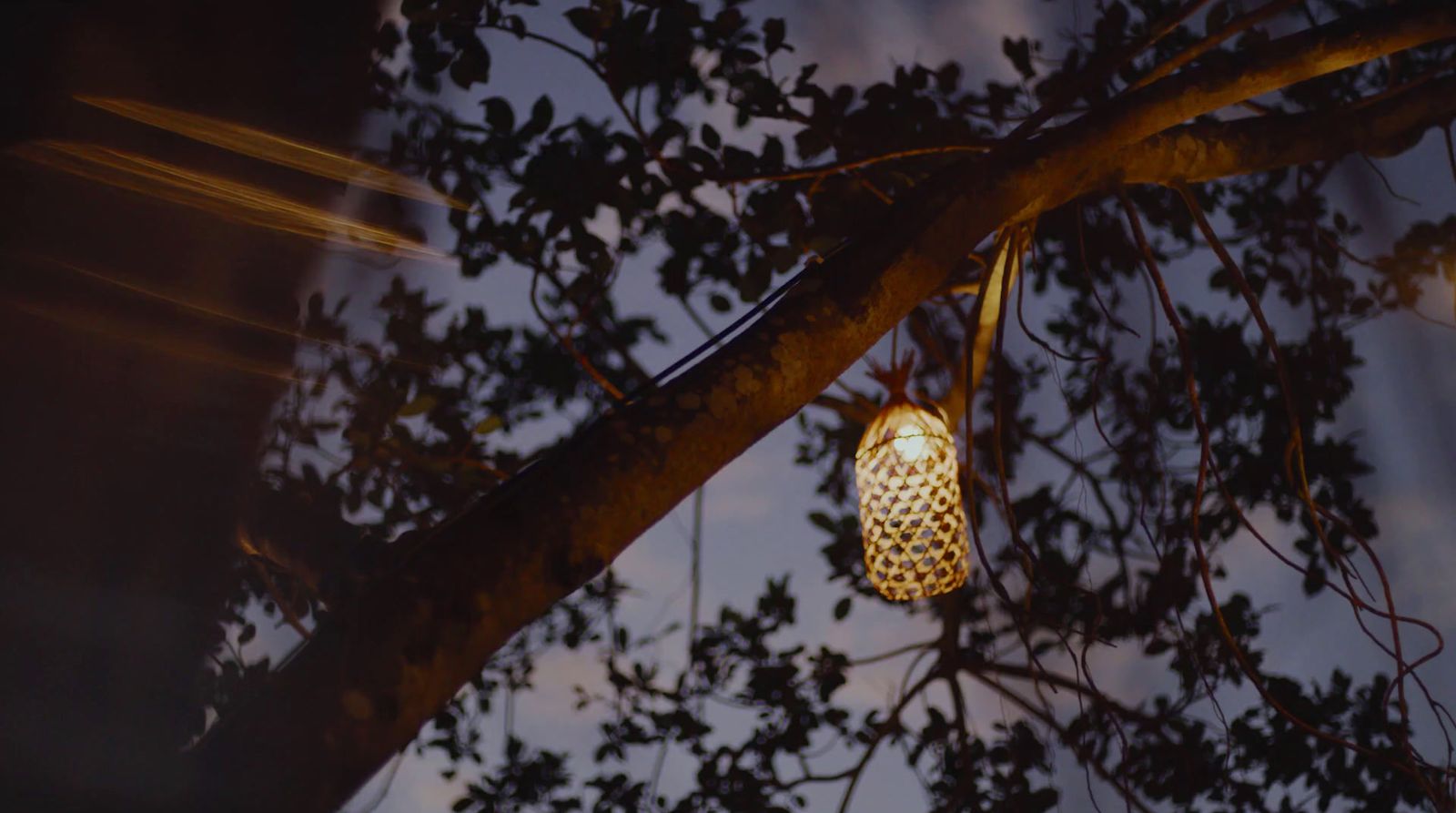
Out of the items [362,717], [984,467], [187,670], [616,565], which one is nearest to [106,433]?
[187,670]

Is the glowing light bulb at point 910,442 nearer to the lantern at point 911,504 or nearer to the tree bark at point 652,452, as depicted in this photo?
the lantern at point 911,504

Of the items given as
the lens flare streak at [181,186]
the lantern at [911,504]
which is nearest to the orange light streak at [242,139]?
the lens flare streak at [181,186]

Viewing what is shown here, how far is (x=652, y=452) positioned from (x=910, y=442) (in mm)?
595

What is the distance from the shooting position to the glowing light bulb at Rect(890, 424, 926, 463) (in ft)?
4.75

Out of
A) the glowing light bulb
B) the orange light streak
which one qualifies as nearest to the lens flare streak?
the orange light streak

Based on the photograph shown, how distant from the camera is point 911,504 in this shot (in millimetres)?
1451

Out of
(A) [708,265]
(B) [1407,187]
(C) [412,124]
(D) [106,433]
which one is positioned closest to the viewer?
(D) [106,433]

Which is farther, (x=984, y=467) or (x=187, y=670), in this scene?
(x=984, y=467)

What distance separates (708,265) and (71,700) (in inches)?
76.9

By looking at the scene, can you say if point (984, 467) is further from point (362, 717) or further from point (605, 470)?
point (362, 717)

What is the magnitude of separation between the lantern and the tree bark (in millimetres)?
322

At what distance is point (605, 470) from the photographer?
967mm

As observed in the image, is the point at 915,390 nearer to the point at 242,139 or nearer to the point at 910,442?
the point at 910,442

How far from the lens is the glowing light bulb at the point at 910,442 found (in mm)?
1449
